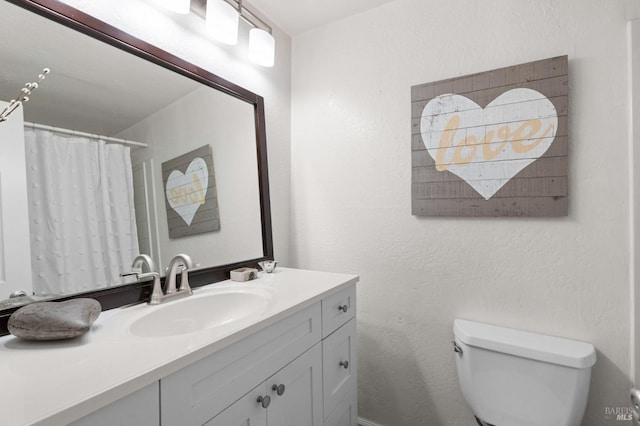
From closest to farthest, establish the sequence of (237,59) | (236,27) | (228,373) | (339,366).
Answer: (228,373)
(339,366)
(236,27)
(237,59)

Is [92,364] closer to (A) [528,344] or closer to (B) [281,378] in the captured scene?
(B) [281,378]

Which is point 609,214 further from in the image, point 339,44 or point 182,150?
point 182,150

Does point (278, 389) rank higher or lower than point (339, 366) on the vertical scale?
higher

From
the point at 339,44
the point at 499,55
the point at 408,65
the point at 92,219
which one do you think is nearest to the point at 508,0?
the point at 499,55

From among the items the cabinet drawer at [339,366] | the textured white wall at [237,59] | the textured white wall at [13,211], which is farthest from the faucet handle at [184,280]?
the textured white wall at [237,59]

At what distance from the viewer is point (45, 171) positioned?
0.89 m

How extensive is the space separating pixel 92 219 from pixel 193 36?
2.81 ft

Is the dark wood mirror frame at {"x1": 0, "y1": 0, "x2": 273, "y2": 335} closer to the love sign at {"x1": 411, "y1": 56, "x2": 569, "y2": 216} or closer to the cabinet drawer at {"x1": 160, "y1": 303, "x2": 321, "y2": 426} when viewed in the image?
the cabinet drawer at {"x1": 160, "y1": 303, "x2": 321, "y2": 426}

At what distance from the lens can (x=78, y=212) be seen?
0.95 m

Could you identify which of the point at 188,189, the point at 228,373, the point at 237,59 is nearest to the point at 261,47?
the point at 237,59

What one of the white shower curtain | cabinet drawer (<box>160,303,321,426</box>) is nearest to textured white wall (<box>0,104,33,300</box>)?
the white shower curtain

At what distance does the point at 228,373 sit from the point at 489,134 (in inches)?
52.1

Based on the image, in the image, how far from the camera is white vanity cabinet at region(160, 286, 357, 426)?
0.70 m

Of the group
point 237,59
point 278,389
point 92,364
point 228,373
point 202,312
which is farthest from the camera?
point 237,59
